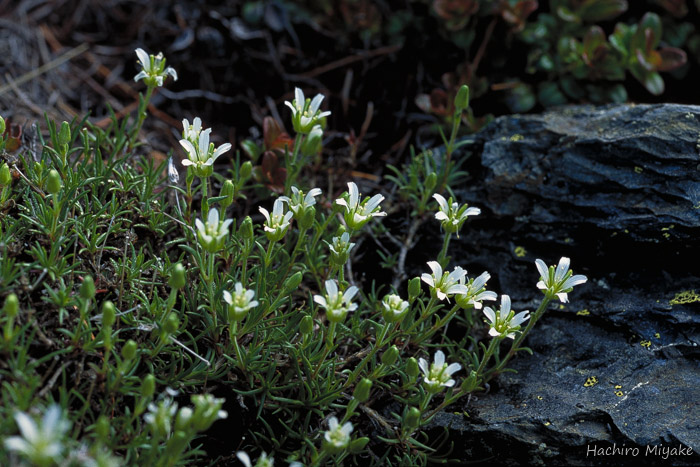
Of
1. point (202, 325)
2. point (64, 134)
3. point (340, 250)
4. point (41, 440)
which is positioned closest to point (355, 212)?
point (340, 250)

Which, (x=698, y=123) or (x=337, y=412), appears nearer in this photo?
(x=337, y=412)

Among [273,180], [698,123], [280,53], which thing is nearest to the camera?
[698,123]

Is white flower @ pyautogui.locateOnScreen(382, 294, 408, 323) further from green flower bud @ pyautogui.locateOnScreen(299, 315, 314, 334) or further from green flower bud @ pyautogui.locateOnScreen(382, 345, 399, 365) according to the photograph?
green flower bud @ pyautogui.locateOnScreen(299, 315, 314, 334)

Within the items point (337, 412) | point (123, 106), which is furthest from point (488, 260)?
point (123, 106)

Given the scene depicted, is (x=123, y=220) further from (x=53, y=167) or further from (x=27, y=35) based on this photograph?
(x=27, y=35)

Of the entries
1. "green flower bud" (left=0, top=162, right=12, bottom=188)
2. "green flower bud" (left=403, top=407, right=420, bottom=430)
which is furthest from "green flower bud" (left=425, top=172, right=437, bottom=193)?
"green flower bud" (left=0, top=162, right=12, bottom=188)

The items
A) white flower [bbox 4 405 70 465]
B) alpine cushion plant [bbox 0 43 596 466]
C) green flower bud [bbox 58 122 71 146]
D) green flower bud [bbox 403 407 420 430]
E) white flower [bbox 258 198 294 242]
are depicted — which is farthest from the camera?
green flower bud [bbox 58 122 71 146]
